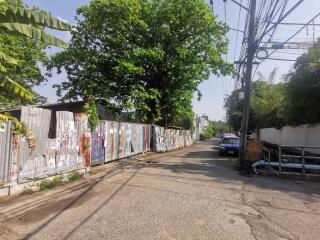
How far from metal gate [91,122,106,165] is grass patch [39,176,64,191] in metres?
3.65

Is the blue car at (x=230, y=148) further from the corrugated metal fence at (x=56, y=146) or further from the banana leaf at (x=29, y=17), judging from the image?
the banana leaf at (x=29, y=17)

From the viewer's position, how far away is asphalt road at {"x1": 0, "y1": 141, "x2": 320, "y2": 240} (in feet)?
19.4

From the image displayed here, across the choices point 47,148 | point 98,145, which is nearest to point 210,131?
point 98,145

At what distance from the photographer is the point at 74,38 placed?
93.5 feet

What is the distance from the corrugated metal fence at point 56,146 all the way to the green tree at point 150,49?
9062mm

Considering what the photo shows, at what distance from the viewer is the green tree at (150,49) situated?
85.4ft

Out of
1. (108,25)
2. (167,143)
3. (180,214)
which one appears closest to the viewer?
(180,214)

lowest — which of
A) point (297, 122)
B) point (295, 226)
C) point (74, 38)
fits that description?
point (295, 226)

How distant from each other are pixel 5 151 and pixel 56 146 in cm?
255

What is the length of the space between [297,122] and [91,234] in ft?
66.2

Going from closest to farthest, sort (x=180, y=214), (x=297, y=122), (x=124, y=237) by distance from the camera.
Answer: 1. (x=124, y=237)
2. (x=180, y=214)
3. (x=297, y=122)

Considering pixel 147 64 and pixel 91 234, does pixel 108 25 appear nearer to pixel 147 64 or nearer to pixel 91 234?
pixel 147 64

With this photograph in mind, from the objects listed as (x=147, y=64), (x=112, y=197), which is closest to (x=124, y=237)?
(x=112, y=197)

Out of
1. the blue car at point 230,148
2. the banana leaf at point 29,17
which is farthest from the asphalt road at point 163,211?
the blue car at point 230,148
